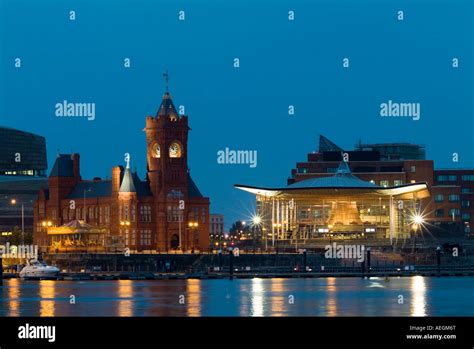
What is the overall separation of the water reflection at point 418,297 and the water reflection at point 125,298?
21.6 meters

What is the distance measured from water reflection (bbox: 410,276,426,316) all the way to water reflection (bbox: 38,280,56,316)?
27413 mm

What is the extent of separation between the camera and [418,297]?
124500 mm

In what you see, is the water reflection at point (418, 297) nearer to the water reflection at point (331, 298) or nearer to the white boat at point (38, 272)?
the water reflection at point (331, 298)

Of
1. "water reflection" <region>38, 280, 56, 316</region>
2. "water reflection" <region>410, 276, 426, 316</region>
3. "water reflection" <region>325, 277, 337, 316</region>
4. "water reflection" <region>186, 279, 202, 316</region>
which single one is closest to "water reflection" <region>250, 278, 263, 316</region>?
"water reflection" <region>186, 279, 202, 316</region>

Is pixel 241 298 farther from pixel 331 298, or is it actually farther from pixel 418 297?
pixel 418 297

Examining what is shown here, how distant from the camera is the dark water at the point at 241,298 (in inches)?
4267

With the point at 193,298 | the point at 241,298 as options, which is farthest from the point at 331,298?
the point at 193,298

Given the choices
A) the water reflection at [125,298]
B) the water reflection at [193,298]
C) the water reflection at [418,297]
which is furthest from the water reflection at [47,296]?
the water reflection at [418,297]

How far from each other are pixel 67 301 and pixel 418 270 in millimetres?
76711

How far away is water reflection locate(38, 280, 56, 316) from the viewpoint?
10826 cm
